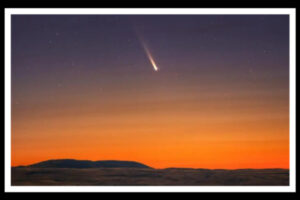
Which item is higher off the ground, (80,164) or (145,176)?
(80,164)

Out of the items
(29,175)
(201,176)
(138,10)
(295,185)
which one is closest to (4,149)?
(138,10)

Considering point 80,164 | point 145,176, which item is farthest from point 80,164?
point 145,176

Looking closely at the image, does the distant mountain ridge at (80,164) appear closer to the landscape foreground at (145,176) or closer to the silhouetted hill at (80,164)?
the silhouetted hill at (80,164)

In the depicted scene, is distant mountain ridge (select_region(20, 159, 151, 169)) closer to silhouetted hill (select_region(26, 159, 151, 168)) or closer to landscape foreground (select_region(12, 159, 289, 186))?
silhouetted hill (select_region(26, 159, 151, 168))

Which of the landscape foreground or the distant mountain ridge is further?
the distant mountain ridge

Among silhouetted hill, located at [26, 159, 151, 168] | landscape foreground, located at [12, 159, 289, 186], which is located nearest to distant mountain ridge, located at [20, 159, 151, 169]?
silhouetted hill, located at [26, 159, 151, 168]

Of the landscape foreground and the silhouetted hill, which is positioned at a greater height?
the silhouetted hill

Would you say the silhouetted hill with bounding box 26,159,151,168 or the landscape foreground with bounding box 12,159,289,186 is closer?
the landscape foreground with bounding box 12,159,289,186

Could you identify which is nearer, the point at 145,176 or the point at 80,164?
the point at 145,176

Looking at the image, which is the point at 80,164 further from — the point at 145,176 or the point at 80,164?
the point at 145,176
